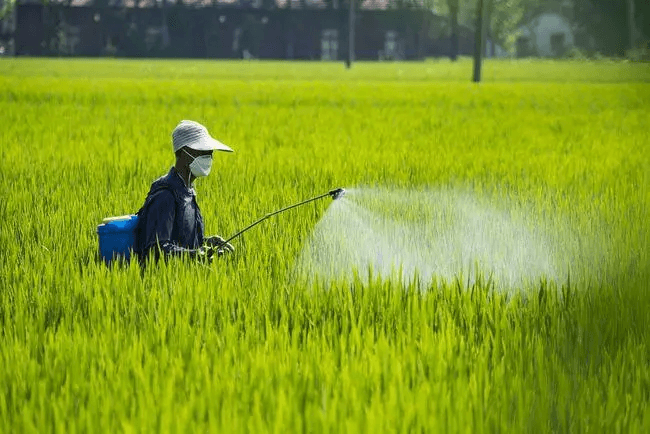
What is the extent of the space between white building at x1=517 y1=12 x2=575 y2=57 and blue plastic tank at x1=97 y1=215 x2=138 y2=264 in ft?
196

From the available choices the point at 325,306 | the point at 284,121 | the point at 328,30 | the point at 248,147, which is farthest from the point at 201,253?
the point at 328,30

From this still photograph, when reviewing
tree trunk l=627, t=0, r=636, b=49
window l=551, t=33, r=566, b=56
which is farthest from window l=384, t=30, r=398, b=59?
tree trunk l=627, t=0, r=636, b=49

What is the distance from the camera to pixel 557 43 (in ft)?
205

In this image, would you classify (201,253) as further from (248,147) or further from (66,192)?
(248,147)

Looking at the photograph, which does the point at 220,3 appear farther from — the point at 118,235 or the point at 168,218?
the point at 168,218

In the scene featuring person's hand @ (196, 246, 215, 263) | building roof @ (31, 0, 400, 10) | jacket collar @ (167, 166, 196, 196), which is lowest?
person's hand @ (196, 246, 215, 263)

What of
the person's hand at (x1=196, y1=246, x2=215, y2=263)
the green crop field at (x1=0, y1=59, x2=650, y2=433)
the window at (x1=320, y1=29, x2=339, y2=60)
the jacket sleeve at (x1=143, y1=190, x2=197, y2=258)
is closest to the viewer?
the green crop field at (x1=0, y1=59, x2=650, y2=433)

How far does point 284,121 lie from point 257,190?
6.65 metres

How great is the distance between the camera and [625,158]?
937 cm

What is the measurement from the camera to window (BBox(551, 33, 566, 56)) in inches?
2443

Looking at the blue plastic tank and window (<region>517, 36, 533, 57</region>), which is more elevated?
window (<region>517, 36, 533, 57</region>)

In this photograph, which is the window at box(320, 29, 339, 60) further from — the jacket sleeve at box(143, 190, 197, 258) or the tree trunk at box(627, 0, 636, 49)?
the jacket sleeve at box(143, 190, 197, 258)

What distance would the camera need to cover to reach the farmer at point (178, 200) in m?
4.02

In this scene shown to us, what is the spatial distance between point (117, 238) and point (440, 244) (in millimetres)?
1625
